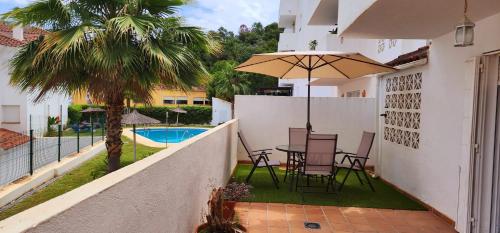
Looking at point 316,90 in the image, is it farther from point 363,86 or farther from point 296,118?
point 296,118

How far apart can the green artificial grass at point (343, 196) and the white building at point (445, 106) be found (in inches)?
13.0

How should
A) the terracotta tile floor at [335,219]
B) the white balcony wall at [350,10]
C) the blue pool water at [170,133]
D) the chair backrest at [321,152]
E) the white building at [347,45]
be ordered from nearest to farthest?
1. the white balcony wall at [350,10]
2. the terracotta tile floor at [335,219]
3. the chair backrest at [321,152]
4. the white building at [347,45]
5. the blue pool water at [170,133]

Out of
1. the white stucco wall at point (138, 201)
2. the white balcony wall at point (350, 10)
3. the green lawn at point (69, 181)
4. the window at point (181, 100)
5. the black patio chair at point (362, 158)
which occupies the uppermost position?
the white balcony wall at point (350, 10)

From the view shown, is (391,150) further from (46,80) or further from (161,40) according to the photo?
(46,80)

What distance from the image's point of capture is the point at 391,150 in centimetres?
849

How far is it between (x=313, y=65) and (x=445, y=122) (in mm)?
3562

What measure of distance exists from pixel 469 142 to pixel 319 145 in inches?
101

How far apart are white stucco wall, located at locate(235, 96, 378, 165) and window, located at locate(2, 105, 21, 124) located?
57.0ft

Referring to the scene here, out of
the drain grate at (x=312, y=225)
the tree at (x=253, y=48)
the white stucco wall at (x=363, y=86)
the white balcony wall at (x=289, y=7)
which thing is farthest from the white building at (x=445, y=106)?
the tree at (x=253, y=48)

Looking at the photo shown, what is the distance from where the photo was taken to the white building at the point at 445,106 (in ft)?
16.0

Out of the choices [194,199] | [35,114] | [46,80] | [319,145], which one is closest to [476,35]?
[319,145]

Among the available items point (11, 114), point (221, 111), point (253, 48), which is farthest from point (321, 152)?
point (253, 48)

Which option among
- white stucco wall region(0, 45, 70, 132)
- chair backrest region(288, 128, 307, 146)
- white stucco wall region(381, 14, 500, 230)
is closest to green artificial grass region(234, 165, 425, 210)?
white stucco wall region(381, 14, 500, 230)

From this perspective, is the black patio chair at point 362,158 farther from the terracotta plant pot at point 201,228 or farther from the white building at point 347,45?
the terracotta plant pot at point 201,228
